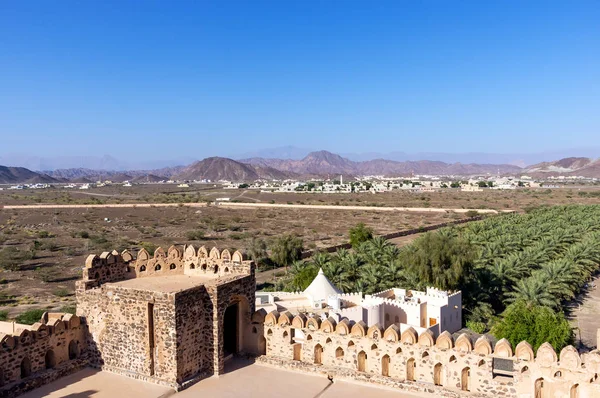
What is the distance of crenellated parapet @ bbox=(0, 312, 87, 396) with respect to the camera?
902cm

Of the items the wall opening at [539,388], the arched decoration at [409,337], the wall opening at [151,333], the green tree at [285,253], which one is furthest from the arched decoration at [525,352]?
the green tree at [285,253]

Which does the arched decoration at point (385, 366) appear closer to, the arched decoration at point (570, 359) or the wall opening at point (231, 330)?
the arched decoration at point (570, 359)

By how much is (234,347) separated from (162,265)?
2639 millimetres

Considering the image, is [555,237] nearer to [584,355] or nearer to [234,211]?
[584,355]

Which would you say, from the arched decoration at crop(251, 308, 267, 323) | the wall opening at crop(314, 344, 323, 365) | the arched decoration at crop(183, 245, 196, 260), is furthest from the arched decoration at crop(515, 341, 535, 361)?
the arched decoration at crop(183, 245, 196, 260)

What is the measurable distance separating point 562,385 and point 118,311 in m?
7.75

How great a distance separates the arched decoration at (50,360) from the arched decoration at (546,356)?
28.2 ft

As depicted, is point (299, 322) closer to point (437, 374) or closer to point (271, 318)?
point (271, 318)

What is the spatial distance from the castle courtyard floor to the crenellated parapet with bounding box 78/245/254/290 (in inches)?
75.4

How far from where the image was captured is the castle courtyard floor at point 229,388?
9164 mm

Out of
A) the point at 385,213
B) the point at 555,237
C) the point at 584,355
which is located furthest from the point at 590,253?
the point at 385,213

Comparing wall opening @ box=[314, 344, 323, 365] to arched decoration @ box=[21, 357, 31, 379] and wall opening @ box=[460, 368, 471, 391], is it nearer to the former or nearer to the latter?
wall opening @ box=[460, 368, 471, 391]

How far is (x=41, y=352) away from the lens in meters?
9.76

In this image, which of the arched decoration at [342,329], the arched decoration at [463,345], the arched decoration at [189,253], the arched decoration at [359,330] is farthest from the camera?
the arched decoration at [189,253]
